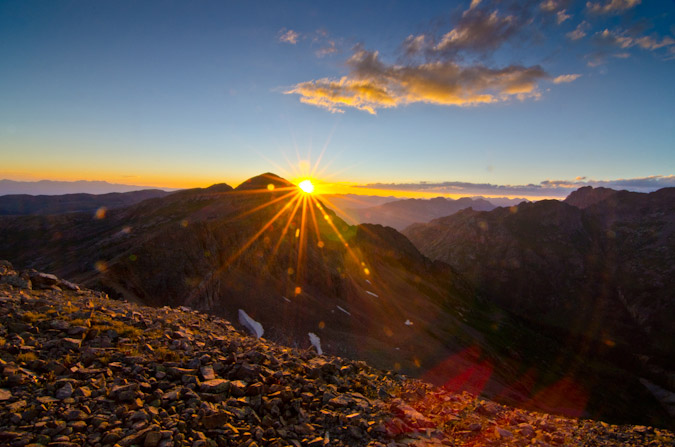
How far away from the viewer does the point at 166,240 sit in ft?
161

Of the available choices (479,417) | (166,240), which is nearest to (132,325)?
(479,417)

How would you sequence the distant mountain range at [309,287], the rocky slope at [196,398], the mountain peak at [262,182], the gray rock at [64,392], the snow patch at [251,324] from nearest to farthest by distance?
the rocky slope at [196,398] < the gray rock at [64,392] < the snow patch at [251,324] < the distant mountain range at [309,287] < the mountain peak at [262,182]

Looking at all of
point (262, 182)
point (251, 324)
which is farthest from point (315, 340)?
point (262, 182)

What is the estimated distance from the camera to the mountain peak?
334 ft

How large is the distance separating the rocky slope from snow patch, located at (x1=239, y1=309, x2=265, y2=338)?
26924mm

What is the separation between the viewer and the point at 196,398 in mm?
9977

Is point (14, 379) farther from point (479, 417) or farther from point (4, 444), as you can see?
point (479, 417)

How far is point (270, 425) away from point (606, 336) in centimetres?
22199

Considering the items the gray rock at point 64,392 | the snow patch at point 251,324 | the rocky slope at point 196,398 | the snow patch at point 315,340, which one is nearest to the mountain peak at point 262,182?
the snow patch at point 251,324

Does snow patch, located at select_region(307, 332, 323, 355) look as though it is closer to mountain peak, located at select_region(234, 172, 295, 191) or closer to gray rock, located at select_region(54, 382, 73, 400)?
gray rock, located at select_region(54, 382, 73, 400)

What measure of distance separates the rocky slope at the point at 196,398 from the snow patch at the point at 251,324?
26.9 m

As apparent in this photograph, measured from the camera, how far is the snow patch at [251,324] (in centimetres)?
4223

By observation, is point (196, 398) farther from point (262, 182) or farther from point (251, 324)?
point (262, 182)

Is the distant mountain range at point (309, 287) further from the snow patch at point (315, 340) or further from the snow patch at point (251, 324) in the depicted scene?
the snow patch at point (251, 324)
